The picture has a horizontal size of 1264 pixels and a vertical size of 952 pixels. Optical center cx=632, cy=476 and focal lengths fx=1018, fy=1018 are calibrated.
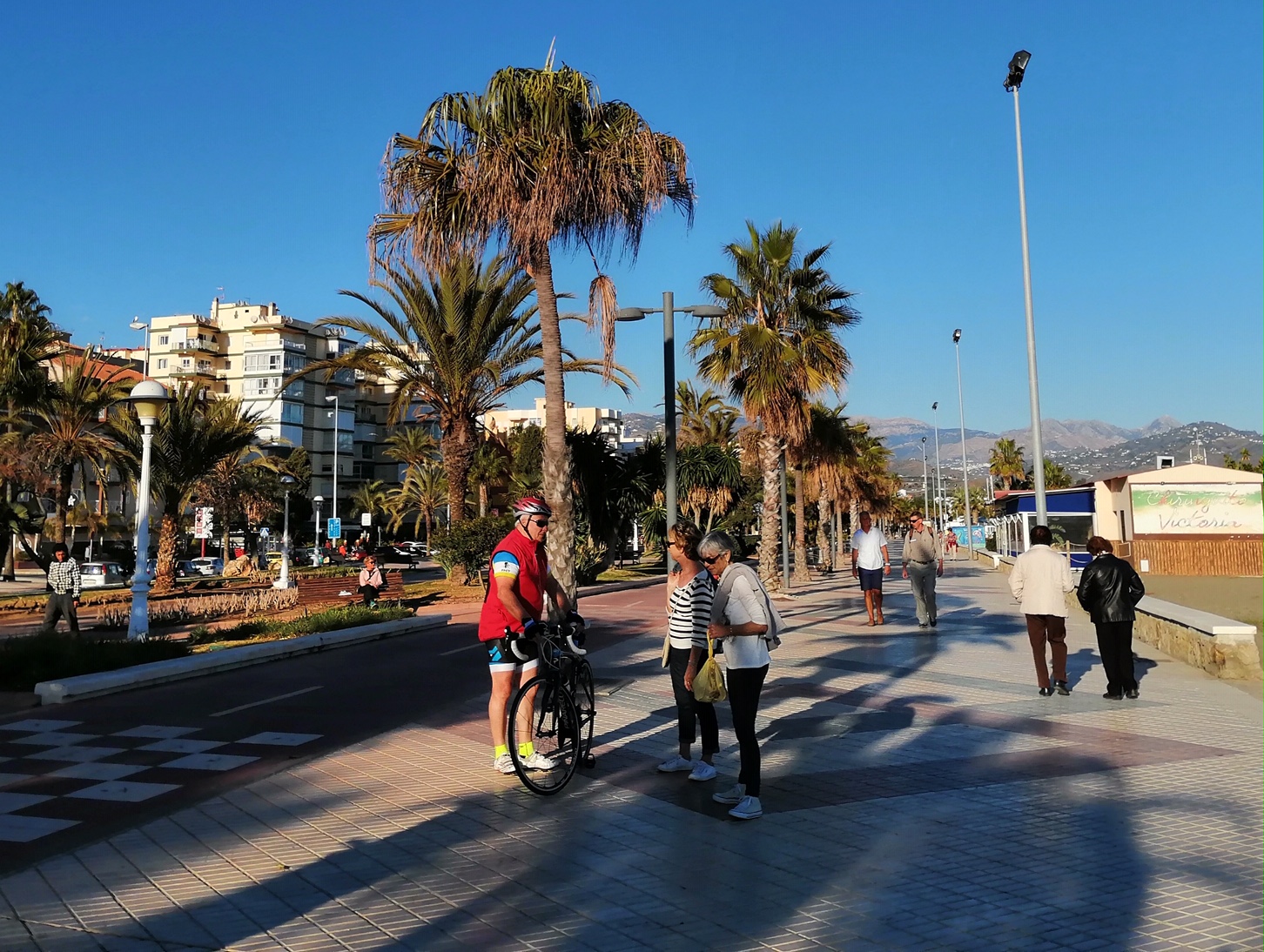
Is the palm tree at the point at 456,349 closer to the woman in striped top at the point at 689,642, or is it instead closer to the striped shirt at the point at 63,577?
the striped shirt at the point at 63,577

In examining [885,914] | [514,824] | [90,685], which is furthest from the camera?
[90,685]

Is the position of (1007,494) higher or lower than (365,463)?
lower

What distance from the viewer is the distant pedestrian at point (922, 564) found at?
16.0 metres

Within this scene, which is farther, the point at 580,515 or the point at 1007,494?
the point at 1007,494

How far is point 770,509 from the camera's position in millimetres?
25609

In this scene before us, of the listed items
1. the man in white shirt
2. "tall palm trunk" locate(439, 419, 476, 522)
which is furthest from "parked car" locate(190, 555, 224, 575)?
the man in white shirt

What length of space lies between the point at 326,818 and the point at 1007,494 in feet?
182

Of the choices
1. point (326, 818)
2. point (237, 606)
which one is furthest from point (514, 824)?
point (237, 606)

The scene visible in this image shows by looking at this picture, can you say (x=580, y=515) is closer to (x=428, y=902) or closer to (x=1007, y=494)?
(x=428, y=902)

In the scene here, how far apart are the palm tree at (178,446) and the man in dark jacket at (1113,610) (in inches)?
882

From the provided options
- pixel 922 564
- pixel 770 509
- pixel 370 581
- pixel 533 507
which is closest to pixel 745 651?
pixel 533 507

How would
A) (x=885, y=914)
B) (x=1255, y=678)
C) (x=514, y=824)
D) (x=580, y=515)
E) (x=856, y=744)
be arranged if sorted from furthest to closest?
(x=580, y=515), (x=1255, y=678), (x=856, y=744), (x=514, y=824), (x=885, y=914)

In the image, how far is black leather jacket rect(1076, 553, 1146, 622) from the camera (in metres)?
9.83

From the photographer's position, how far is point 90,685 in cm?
1051
